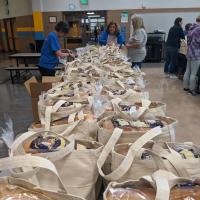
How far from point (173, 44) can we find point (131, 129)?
17.8ft

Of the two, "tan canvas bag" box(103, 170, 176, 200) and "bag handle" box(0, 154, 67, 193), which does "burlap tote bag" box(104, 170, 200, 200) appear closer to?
"tan canvas bag" box(103, 170, 176, 200)

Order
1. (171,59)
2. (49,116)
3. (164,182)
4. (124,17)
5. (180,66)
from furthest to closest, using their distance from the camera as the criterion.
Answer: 1. (124,17)
2. (180,66)
3. (171,59)
4. (49,116)
5. (164,182)

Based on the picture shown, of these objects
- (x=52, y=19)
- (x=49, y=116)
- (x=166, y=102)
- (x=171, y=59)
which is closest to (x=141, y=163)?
(x=49, y=116)

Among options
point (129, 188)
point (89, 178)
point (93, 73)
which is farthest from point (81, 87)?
point (129, 188)

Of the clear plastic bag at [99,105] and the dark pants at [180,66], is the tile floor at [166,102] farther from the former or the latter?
the clear plastic bag at [99,105]

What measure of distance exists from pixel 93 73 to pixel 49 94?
0.76m

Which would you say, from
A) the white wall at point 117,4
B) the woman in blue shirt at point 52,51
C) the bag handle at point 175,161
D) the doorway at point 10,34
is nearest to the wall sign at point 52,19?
the white wall at point 117,4

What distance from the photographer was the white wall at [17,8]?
216 inches

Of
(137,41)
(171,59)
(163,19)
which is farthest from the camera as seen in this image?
(163,19)

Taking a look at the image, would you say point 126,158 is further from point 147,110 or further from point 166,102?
point 166,102

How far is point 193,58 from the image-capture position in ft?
14.3

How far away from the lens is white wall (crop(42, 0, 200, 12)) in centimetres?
793

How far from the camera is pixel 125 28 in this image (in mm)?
8148

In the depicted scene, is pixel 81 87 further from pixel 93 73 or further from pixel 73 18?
pixel 73 18
